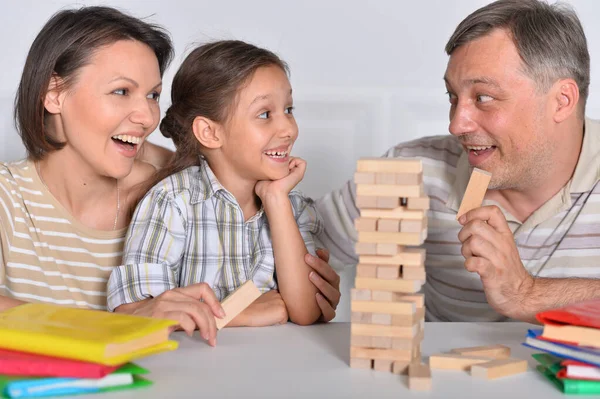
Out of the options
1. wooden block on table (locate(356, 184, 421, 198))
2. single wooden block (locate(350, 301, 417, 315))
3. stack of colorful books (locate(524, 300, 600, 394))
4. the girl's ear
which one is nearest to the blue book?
stack of colorful books (locate(524, 300, 600, 394))

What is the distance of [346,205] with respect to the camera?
7.42ft

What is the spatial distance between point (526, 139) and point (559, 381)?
0.85m

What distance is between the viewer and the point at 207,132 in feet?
6.61

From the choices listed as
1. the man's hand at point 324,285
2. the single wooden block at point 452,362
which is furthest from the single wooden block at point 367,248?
the man's hand at point 324,285

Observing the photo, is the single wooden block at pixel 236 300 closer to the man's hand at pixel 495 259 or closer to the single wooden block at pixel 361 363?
the single wooden block at pixel 361 363

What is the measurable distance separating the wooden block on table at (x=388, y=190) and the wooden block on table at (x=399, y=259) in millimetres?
92

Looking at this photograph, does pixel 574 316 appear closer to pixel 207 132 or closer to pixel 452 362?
pixel 452 362

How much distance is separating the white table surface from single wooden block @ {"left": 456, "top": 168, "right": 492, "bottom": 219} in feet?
0.81

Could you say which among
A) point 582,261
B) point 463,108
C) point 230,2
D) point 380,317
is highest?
point 230,2

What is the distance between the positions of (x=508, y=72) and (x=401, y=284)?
0.87 meters

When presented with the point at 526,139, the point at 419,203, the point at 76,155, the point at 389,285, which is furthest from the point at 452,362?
the point at 76,155

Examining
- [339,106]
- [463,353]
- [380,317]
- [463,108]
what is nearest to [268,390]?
[380,317]

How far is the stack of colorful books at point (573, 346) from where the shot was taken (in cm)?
121

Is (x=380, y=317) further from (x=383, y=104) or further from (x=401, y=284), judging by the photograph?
(x=383, y=104)
